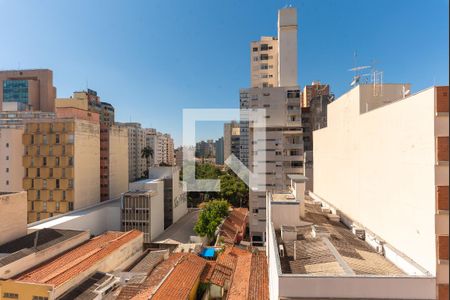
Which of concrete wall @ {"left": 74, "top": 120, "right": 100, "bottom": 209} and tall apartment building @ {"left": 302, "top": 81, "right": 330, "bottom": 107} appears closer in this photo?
concrete wall @ {"left": 74, "top": 120, "right": 100, "bottom": 209}

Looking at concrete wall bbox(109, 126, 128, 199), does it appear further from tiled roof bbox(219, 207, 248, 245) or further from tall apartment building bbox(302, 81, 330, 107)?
tall apartment building bbox(302, 81, 330, 107)

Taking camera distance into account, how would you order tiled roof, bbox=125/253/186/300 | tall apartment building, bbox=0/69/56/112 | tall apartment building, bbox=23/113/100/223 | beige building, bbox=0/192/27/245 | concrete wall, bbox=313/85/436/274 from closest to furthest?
concrete wall, bbox=313/85/436/274 < tiled roof, bbox=125/253/186/300 < beige building, bbox=0/192/27/245 < tall apartment building, bbox=23/113/100/223 < tall apartment building, bbox=0/69/56/112

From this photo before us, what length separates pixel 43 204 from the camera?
791 inches

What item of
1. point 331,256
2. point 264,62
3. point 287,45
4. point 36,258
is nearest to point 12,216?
point 36,258

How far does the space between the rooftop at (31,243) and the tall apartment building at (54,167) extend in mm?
6302

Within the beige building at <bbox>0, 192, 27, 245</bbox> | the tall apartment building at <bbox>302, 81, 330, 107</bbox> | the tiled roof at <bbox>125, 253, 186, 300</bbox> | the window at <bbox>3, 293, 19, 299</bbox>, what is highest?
the tall apartment building at <bbox>302, 81, 330, 107</bbox>

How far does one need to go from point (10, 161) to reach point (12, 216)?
8954 millimetres

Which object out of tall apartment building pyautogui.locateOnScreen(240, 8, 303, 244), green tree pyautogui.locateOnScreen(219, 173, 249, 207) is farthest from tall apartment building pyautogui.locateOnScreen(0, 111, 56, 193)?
green tree pyautogui.locateOnScreen(219, 173, 249, 207)

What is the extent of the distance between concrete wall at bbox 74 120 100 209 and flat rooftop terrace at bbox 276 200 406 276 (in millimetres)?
17054

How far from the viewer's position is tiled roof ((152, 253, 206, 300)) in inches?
378

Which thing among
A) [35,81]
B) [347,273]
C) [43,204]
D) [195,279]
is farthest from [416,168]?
[35,81]

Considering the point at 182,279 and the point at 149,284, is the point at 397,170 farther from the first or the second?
the point at 149,284

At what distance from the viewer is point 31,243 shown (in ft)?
40.5

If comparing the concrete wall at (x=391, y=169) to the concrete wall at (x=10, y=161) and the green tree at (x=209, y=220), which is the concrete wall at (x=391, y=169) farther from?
the concrete wall at (x=10, y=161)
